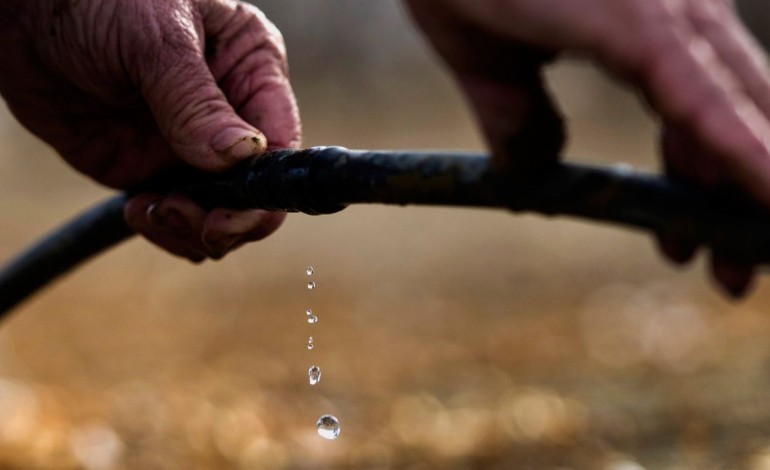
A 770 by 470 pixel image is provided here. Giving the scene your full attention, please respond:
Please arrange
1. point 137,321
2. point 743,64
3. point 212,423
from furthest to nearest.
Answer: point 137,321
point 212,423
point 743,64

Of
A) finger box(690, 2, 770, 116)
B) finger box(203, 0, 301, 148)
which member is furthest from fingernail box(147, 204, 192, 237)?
finger box(690, 2, 770, 116)

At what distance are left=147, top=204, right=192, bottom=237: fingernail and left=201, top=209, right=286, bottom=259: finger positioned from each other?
0.20ft

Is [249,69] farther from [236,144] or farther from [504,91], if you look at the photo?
[504,91]

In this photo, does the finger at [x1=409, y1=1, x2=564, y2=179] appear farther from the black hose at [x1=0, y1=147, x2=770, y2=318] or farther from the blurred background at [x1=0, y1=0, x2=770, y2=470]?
the blurred background at [x1=0, y1=0, x2=770, y2=470]

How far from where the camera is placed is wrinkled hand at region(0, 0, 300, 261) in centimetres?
177

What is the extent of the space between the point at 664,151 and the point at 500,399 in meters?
3.53

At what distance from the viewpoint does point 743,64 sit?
965 millimetres

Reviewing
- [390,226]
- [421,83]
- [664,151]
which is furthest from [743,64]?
[421,83]

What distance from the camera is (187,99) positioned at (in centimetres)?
178

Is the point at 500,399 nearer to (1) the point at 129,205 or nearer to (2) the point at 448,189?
(1) the point at 129,205

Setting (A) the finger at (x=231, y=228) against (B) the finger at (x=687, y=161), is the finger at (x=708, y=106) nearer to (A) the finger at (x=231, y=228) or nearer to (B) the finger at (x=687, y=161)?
(B) the finger at (x=687, y=161)

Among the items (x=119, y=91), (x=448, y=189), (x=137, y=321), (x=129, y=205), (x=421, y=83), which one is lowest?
(x=421, y=83)

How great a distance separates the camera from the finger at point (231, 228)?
1.75 metres

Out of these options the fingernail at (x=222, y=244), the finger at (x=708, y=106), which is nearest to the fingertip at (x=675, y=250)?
the finger at (x=708, y=106)
